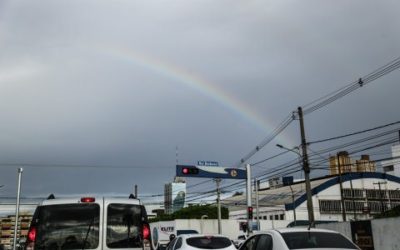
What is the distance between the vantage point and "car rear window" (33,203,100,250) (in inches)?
314

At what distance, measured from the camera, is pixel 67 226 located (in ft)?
26.6

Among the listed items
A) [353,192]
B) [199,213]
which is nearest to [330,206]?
[353,192]

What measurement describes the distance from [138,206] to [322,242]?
316cm

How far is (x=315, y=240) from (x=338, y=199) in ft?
261

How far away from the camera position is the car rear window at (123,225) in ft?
26.8

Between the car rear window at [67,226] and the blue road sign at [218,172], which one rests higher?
the blue road sign at [218,172]

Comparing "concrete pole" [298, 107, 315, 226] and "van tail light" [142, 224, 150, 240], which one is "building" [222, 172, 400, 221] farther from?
"van tail light" [142, 224, 150, 240]

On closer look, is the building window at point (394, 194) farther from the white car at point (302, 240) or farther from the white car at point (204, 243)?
the white car at point (302, 240)

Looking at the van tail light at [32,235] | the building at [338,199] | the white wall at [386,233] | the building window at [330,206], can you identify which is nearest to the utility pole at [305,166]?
the white wall at [386,233]

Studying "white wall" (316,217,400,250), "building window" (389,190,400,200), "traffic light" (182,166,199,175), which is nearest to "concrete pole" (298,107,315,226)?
"white wall" (316,217,400,250)

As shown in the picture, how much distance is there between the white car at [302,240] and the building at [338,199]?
6988cm

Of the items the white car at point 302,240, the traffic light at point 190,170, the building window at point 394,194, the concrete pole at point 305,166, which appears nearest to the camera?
the white car at point 302,240

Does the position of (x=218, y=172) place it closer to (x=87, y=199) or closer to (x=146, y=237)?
(x=146, y=237)

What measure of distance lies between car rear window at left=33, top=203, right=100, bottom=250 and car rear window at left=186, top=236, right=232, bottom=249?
276 inches
